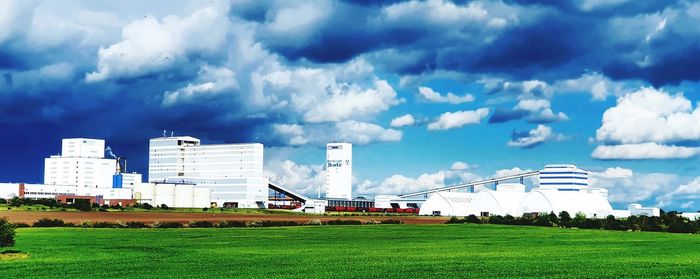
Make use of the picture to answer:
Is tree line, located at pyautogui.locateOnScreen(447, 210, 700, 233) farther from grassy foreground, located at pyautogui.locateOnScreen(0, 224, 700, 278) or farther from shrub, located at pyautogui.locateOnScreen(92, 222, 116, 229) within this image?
shrub, located at pyautogui.locateOnScreen(92, 222, 116, 229)

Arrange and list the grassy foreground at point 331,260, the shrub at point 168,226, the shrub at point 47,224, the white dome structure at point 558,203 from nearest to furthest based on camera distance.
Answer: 1. the grassy foreground at point 331,260
2. the shrub at point 47,224
3. the shrub at point 168,226
4. the white dome structure at point 558,203

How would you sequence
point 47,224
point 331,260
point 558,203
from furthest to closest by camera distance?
point 558,203 < point 47,224 < point 331,260

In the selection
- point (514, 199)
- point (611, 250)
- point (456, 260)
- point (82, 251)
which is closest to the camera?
point (456, 260)

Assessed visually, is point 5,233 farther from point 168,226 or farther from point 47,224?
point 47,224

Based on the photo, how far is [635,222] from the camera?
11338cm

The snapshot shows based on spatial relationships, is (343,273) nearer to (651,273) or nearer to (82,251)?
(651,273)

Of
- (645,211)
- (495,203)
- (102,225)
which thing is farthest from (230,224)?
(645,211)

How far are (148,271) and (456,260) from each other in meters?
18.4

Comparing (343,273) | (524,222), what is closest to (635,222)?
(524,222)

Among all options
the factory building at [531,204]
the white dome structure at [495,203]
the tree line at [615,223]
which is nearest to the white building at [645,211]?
the factory building at [531,204]

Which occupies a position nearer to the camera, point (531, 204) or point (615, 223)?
point (615, 223)

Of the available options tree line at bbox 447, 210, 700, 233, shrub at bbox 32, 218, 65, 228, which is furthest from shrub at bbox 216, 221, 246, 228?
tree line at bbox 447, 210, 700, 233

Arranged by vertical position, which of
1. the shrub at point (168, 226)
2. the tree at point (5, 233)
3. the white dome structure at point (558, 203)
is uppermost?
the white dome structure at point (558, 203)

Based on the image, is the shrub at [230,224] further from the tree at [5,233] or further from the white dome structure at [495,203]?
the white dome structure at [495,203]
